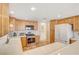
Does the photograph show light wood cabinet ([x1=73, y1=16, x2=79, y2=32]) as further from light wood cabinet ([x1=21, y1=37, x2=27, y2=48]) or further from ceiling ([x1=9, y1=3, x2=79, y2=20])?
light wood cabinet ([x1=21, y1=37, x2=27, y2=48])

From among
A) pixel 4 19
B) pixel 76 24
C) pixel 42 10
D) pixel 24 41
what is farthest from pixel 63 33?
pixel 4 19

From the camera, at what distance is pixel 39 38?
56.5 inches

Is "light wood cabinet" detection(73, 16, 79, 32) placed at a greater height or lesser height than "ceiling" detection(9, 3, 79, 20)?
lesser

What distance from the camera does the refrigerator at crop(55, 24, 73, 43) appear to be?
144 cm

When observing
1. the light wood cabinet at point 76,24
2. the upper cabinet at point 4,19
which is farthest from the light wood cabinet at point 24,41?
the light wood cabinet at point 76,24

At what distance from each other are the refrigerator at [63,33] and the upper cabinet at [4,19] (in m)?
0.74

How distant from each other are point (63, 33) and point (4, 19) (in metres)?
0.93

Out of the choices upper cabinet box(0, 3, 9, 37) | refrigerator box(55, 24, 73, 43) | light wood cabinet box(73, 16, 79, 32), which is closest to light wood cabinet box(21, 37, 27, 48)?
upper cabinet box(0, 3, 9, 37)

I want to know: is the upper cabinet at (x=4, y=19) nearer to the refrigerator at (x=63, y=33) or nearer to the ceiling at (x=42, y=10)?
the ceiling at (x=42, y=10)

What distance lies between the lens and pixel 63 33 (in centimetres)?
152

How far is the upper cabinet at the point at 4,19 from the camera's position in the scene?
135cm

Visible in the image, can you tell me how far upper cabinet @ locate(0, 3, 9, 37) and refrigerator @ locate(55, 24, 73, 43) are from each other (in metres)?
0.74

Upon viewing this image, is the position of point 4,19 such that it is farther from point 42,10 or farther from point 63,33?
point 63,33
